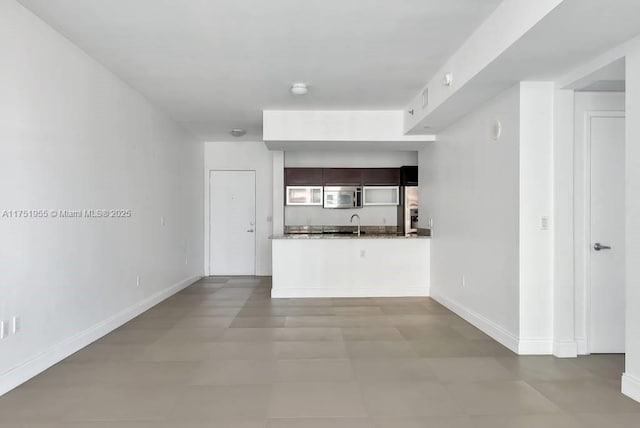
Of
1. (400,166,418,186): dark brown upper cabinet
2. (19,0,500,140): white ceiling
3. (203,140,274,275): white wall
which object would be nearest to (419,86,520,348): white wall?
(19,0,500,140): white ceiling

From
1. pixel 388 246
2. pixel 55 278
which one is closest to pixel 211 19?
pixel 55 278

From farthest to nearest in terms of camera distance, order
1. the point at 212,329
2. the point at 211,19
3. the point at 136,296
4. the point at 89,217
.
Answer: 1. the point at 136,296
2. the point at 212,329
3. the point at 89,217
4. the point at 211,19

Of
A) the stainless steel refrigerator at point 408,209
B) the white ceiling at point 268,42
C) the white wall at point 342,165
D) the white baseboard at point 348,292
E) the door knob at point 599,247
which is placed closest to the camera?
the white ceiling at point 268,42

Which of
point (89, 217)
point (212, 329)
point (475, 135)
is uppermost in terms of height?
point (475, 135)

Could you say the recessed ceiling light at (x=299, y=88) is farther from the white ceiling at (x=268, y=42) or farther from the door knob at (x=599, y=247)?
the door knob at (x=599, y=247)

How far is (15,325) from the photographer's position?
9.50ft

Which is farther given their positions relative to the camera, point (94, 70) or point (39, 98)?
point (94, 70)

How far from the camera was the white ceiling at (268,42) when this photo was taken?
117 inches

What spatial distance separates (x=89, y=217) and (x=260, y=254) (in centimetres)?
458

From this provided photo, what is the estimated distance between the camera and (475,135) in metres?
4.57

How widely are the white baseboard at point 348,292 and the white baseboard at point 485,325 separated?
25.8 inches

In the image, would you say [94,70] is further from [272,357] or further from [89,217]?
[272,357]

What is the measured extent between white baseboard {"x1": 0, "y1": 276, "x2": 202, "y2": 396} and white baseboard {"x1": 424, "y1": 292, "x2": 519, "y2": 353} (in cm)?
382

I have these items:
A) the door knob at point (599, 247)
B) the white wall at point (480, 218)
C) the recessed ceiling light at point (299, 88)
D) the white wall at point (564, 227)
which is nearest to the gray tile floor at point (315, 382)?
the white wall at point (564, 227)
